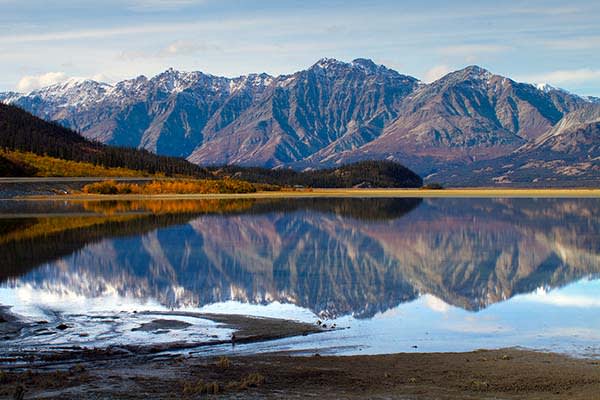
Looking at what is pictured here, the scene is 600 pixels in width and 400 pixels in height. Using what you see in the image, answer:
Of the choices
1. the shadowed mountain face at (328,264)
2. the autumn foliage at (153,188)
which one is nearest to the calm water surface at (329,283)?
the shadowed mountain face at (328,264)

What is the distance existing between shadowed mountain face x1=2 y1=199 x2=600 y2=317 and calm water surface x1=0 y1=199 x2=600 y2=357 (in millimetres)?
104

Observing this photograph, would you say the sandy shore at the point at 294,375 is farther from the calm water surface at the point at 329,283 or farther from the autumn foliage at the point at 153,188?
the autumn foliage at the point at 153,188

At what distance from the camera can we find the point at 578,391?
1803 centimetres

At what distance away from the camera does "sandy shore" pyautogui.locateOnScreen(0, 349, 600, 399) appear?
1798 cm

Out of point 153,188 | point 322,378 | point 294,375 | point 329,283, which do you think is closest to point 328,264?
point 329,283

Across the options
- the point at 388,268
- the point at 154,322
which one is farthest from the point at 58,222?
the point at 154,322

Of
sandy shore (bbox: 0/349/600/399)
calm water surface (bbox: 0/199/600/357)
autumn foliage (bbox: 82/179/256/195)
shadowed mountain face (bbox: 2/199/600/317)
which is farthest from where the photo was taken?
autumn foliage (bbox: 82/179/256/195)

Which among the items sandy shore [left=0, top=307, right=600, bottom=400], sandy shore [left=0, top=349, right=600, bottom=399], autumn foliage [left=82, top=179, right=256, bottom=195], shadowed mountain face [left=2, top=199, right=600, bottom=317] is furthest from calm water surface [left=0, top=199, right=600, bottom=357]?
autumn foliage [left=82, top=179, right=256, bottom=195]

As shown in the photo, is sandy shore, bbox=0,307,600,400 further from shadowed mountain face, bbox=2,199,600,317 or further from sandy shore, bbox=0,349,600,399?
shadowed mountain face, bbox=2,199,600,317

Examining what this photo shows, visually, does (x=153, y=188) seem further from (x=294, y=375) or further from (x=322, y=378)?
(x=322, y=378)

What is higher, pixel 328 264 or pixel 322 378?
Result: pixel 328 264

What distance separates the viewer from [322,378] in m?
19.5

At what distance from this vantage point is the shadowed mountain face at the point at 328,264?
119ft

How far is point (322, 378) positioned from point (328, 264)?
91.7 feet
